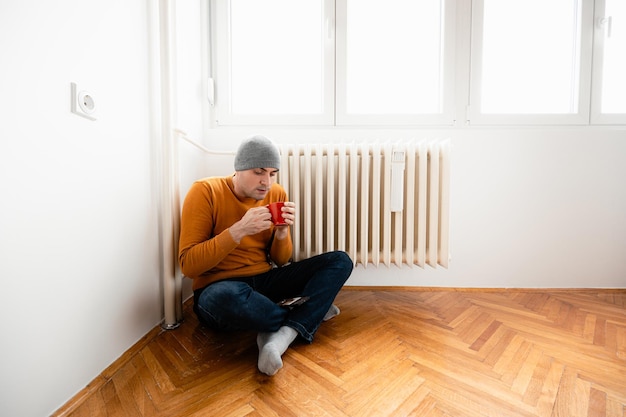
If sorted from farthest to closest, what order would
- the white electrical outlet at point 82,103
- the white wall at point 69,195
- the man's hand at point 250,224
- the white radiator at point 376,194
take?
the white radiator at point 376,194, the man's hand at point 250,224, the white electrical outlet at point 82,103, the white wall at point 69,195

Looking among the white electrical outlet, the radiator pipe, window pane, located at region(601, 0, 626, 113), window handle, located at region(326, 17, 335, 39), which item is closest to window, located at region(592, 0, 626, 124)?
window pane, located at region(601, 0, 626, 113)

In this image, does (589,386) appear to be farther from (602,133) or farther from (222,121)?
(222,121)

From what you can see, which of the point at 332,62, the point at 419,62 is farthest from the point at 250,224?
the point at 419,62

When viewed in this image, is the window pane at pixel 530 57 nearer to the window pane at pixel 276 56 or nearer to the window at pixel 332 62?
the window at pixel 332 62

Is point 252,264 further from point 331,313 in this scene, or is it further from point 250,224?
A: point 331,313

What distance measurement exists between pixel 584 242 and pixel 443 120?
1.14m

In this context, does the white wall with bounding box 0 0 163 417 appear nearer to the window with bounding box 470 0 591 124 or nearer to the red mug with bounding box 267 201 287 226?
the red mug with bounding box 267 201 287 226

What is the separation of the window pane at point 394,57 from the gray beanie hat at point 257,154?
867 millimetres

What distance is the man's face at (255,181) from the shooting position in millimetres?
1089

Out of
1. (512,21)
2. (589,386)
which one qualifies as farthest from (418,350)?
(512,21)

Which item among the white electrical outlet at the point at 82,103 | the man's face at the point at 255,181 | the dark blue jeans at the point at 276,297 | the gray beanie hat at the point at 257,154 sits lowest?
the dark blue jeans at the point at 276,297

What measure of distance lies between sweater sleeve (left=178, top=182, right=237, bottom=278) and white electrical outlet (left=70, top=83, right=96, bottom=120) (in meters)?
0.39

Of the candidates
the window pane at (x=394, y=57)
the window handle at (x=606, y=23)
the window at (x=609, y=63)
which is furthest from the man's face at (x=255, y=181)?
the window handle at (x=606, y=23)

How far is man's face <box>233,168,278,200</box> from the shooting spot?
1.09 meters
